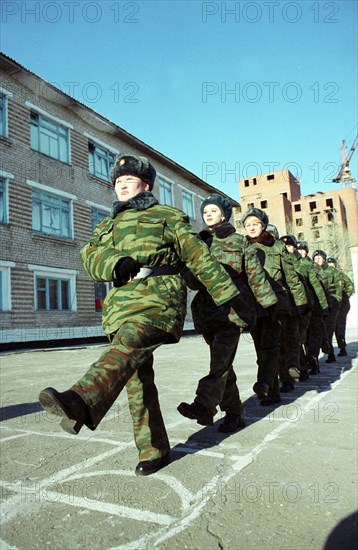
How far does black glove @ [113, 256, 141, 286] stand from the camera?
7.56ft

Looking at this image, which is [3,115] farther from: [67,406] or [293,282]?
[67,406]

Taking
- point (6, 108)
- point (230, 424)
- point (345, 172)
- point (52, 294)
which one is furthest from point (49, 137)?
point (345, 172)

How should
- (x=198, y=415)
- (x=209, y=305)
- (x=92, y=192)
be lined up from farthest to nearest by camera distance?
(x=92, y=192)
(x=209, y=305)
(x=198, y=415)

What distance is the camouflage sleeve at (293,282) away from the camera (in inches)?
202

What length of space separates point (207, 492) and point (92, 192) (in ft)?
60.4

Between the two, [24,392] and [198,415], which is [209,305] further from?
[24,392]

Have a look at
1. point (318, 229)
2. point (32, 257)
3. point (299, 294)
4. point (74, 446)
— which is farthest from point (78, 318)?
point (318, 229)

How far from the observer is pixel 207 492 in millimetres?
2230

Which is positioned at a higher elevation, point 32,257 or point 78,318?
point 32,257

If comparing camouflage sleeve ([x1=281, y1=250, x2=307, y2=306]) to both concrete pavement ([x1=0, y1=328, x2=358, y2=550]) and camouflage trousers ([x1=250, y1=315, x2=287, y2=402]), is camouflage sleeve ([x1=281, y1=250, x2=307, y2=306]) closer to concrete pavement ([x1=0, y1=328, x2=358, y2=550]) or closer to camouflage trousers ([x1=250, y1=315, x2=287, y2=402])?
camouflage trousers ([x1=250, y1=315, x2=287, y2=402])

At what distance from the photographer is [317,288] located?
21.5 ft

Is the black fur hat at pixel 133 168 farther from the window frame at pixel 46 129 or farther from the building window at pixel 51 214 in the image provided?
the window frame at pixel 46 129

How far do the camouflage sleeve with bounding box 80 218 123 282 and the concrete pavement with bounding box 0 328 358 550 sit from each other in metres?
1.11

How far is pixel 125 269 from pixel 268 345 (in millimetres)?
2446
